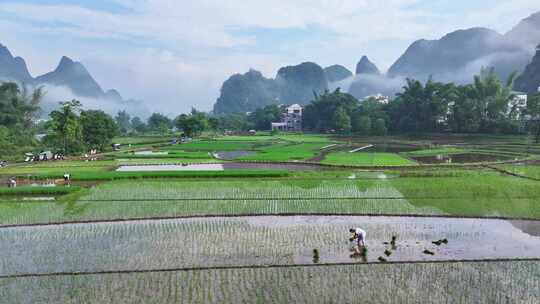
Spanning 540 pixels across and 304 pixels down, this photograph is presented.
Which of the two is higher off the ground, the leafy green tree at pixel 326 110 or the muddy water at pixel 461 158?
the leafy green tree at pixel 326 110

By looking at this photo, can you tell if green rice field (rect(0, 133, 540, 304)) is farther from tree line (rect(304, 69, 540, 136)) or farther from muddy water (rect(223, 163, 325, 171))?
tree line (rect(304, 69, 540, 136))

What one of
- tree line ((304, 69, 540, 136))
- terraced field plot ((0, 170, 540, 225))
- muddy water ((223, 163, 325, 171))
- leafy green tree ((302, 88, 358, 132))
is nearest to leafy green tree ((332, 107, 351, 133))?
tree line ((304, 69, 540, 136))

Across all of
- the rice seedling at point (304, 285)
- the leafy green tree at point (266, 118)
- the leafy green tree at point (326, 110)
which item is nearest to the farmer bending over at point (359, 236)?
the rice seedling at point (304, 285)

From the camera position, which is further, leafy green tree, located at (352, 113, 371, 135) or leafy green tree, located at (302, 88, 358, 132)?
leafy green tree, located at (302, 88, 358, 132)

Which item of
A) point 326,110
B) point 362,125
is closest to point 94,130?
point 362,125

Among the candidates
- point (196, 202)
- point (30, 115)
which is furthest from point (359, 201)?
point (30, 115)

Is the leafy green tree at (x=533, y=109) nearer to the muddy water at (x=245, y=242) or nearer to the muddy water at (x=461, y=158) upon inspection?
the muddy water at (x=461, y=158)
